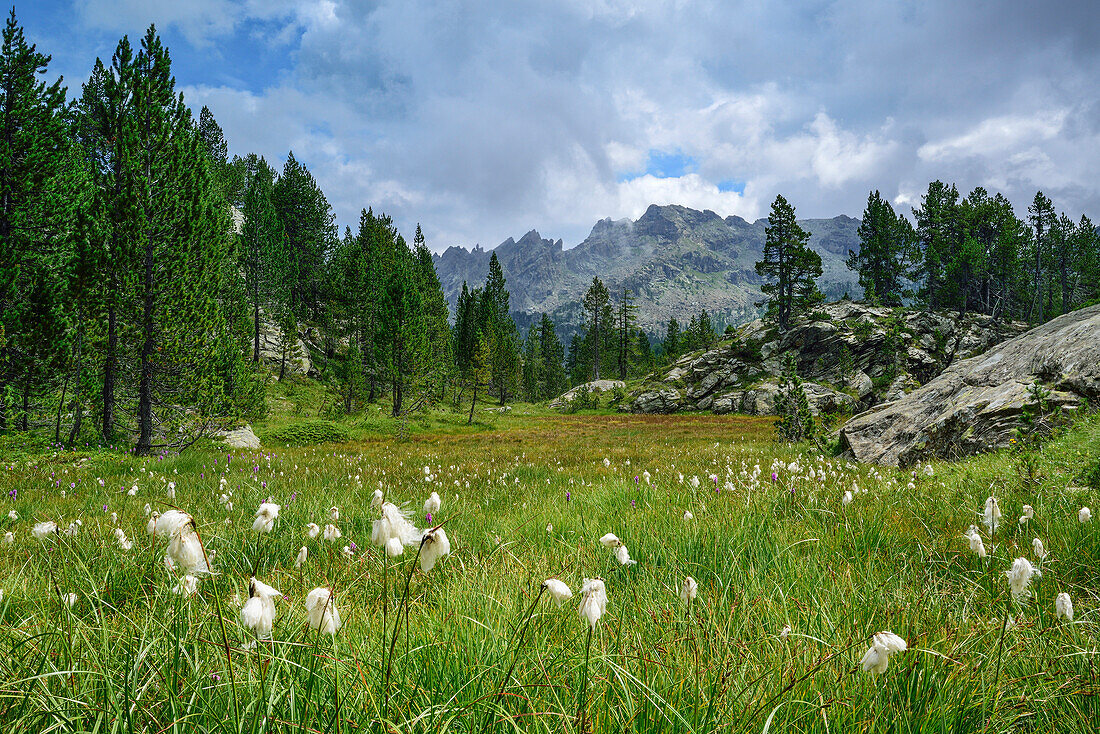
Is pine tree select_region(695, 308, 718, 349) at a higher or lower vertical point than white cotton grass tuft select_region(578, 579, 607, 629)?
higher

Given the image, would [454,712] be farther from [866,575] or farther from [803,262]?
[803,262]

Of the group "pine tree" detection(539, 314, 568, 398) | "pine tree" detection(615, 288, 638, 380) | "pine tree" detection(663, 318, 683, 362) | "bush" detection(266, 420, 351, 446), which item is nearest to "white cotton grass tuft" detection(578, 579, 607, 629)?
"bush" detection(266, 420, 351, 446)

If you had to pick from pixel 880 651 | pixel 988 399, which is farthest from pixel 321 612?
pixel 988 399

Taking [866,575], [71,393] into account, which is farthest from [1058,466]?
[71,393]

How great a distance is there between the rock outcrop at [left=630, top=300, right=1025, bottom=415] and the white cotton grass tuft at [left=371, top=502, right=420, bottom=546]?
1728 inches

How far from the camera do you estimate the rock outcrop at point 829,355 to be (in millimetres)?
42906

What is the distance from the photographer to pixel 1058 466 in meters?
5.55

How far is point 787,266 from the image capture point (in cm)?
5456

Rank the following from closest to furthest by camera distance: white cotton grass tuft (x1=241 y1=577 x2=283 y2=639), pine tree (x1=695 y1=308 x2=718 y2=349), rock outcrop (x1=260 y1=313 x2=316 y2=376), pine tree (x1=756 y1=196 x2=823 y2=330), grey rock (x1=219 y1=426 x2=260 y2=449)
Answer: white cotton grass tuft (x1=241 y1=577 x2=283 y2=639) < grey rock (x1=219 y1=426 x2=260 y2=449) < rock outcrop (x1=260 y1=313 x2=316 y2=376) < pine tree (x1=756 y1=196 x2=823 y2=330) < pine tree (x1=695 y1=308 x2=718 y2=349)

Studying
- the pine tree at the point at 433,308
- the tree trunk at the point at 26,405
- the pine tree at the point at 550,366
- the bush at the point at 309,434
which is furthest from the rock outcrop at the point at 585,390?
the tree trunk at the point at 26,405

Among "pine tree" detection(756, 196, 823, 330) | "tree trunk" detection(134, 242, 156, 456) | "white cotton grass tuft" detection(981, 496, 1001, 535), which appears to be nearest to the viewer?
"white cotton grass tuft" detection(981, 496, 1001, 535)

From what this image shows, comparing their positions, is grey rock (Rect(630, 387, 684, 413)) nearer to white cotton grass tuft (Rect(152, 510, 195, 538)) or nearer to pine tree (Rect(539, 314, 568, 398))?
pine tree (Rect(539, 314, 568, 398))

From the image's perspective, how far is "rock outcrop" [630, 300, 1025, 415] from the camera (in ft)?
141

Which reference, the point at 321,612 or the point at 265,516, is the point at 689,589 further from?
the point at 265,516
